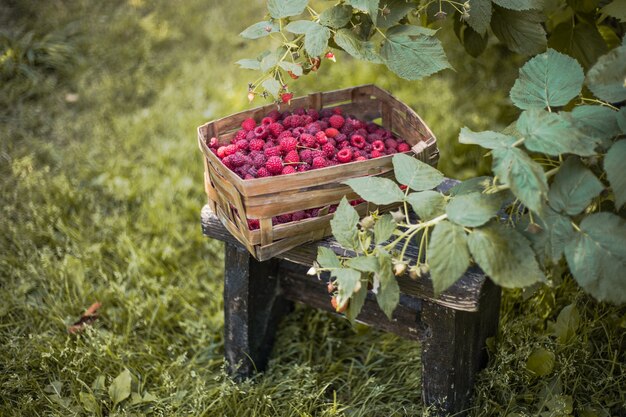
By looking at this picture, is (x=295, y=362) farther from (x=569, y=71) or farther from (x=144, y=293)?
(x=569, y=71)

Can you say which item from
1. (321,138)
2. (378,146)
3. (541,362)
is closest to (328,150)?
(321,138)

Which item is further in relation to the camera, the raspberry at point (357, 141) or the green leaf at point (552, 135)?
the raspberry at point (357, 141)

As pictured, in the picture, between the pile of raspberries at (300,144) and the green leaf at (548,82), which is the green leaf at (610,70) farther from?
the pile of raspberries at (300,144)

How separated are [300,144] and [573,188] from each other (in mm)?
691

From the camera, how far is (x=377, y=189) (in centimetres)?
149

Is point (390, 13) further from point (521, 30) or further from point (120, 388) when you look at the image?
point (120, 388)

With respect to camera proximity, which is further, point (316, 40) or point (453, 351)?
point (453, 351)

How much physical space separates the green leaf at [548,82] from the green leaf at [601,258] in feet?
0.96

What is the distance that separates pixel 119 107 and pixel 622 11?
2.46 m

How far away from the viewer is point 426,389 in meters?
1.77

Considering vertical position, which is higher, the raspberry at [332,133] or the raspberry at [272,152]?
the raspberry at [272,152]

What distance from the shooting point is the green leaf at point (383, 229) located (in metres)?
1.42

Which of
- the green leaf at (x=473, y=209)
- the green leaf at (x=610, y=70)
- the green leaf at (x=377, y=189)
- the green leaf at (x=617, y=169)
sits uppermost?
the green leaf at (x=610, y=70)

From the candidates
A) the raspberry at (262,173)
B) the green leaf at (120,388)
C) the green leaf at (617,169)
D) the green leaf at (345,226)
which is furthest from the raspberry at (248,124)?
the green leaf at (617,169)
